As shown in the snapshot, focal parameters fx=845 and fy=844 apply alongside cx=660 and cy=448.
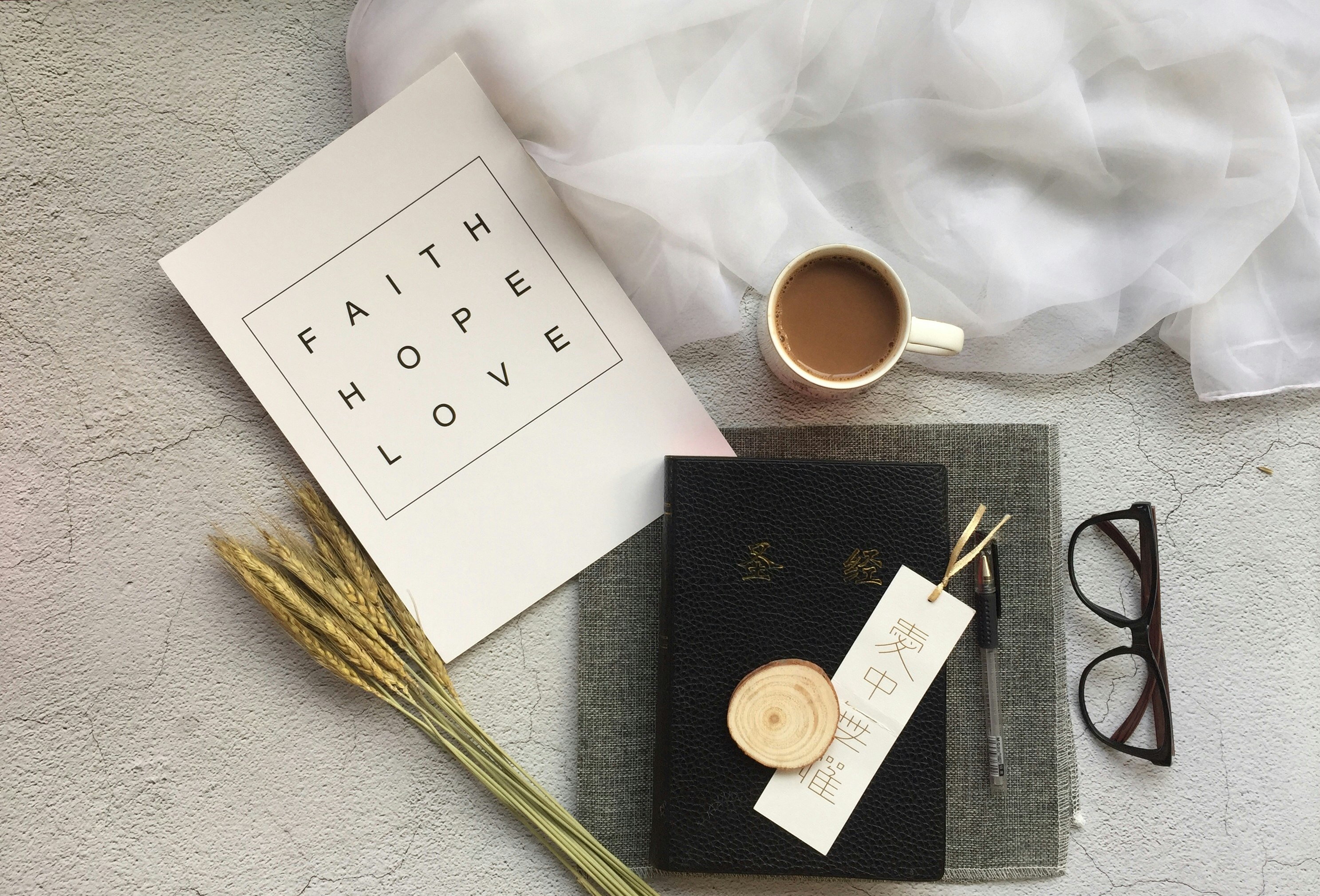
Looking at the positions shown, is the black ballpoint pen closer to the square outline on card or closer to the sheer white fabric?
the sheer white fabric

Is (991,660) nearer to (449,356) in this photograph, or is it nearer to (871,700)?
(871,700)

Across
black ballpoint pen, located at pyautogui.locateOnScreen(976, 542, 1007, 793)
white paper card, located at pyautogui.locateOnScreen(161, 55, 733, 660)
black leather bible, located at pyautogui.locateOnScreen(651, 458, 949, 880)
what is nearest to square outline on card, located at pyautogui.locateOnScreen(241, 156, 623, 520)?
white paper card, located at pyautogui.locateOnScreen(161, 55, 733, 660)

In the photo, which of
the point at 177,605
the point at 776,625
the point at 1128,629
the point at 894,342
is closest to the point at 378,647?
the point at 177,605

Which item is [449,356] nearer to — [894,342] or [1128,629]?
[894,342]

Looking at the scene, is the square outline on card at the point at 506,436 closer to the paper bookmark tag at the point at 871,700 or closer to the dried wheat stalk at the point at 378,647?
the dried wheat stalk at the point at 378,647

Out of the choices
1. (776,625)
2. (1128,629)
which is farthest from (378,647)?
(1128,629)

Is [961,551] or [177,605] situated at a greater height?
[177,605]

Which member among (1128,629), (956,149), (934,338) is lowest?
(1128,629)
